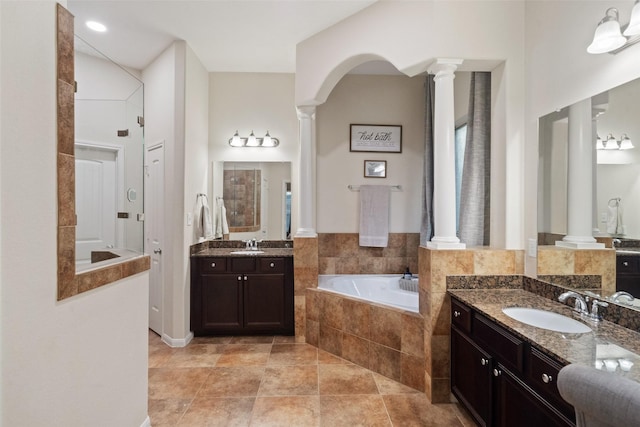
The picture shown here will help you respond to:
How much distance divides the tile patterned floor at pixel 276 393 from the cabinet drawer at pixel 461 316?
0.62 m

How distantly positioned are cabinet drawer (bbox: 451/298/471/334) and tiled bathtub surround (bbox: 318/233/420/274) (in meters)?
1.66

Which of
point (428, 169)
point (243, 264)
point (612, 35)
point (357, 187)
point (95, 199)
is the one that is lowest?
point (243, 264)

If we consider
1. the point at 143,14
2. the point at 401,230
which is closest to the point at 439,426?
the point at 401,230

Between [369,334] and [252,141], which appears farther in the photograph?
[252,141]

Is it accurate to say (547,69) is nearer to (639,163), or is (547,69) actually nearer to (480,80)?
(480,80)

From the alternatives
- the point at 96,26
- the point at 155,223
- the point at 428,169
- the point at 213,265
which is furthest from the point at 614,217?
the point at 96,26

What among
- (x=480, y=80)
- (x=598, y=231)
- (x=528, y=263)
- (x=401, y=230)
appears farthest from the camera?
(x=401, y=230)

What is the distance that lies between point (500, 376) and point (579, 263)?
32.2 inches

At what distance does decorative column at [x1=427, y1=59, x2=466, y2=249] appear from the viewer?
2211 mm

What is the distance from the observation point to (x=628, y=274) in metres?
1.52

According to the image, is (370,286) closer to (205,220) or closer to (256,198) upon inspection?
(256,198)

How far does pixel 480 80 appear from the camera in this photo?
249cm

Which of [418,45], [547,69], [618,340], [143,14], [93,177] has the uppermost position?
[143,14]

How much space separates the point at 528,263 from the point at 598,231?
54 cm
